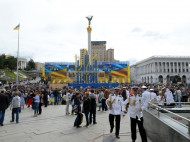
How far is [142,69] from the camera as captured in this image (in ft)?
302

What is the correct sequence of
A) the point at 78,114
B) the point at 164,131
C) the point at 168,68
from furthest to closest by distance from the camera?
the point at 168,68, the point at 78,114, the point at 164,131

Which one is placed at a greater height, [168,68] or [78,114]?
[168,68]

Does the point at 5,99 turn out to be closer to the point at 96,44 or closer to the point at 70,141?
the point at 70,141

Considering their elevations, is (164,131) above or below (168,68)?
below

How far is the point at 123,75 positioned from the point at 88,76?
53.3 ft

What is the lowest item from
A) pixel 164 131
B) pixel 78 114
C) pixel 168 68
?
pixel 78 114

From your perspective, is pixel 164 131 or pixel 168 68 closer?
A: pixel 164 131

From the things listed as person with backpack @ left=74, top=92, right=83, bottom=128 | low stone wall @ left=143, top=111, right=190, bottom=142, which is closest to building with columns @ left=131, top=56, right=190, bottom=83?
person with backpack @ left=74, top=92, right=83, bottom=128

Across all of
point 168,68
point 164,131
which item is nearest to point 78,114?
point 164,131

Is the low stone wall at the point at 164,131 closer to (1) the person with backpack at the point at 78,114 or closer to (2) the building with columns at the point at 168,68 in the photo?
(1) the person with backpack at the point at 78,114

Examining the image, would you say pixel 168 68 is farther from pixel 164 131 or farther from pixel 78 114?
pixel 164 131

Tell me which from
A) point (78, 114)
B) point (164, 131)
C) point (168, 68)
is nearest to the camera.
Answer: point (164, 131)

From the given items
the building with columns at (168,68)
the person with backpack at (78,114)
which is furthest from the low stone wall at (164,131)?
the building with columns at (168,68)

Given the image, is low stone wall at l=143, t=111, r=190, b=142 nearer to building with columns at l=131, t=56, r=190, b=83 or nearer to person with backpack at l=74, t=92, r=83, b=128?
person with backpack at l=74, t=92, r=83, b=128
